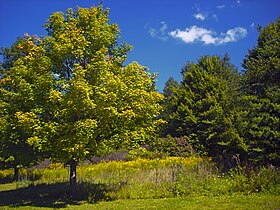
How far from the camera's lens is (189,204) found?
11953 mm

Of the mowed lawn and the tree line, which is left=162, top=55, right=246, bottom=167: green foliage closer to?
the mowed lawn

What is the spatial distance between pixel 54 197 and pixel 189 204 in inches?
256

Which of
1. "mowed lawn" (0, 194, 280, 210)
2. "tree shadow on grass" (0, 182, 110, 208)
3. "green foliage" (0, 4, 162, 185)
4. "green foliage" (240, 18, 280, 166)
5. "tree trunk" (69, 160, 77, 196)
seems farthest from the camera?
"green foliage" (240, 18, 280, 166)

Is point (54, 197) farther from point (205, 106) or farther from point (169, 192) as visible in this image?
point (205, 106)

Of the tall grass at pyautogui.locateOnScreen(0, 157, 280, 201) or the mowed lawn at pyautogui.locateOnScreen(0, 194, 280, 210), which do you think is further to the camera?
the tall grass at pyautogui.locateOnScreen(0, 157, 280, 201)

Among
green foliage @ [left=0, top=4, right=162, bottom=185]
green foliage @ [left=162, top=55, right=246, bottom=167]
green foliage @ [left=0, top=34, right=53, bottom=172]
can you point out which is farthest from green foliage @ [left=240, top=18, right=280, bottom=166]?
green foliage @ [left=0, top=34, right=53, bottom=172]

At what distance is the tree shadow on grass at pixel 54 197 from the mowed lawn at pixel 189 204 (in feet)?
0.83

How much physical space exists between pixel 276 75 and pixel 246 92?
2.41 m

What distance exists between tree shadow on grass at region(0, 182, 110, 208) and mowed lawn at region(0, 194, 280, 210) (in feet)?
0.83

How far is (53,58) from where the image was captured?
13250 mm

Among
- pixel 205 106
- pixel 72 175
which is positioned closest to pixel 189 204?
pixel 72 175

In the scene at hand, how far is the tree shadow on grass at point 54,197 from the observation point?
13.6 metres

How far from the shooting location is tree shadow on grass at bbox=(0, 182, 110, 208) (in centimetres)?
1356

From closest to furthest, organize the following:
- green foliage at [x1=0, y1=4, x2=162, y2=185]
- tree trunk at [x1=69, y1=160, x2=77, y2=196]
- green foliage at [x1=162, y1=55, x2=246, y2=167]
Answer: green foliage at [x1=0, y1=4, x2=162, y2=185], tree trunk at [x1=69, y1=160, x2=77, y2=196], green foliage at [x1=162, y1=55, x2=246, y2=167]
